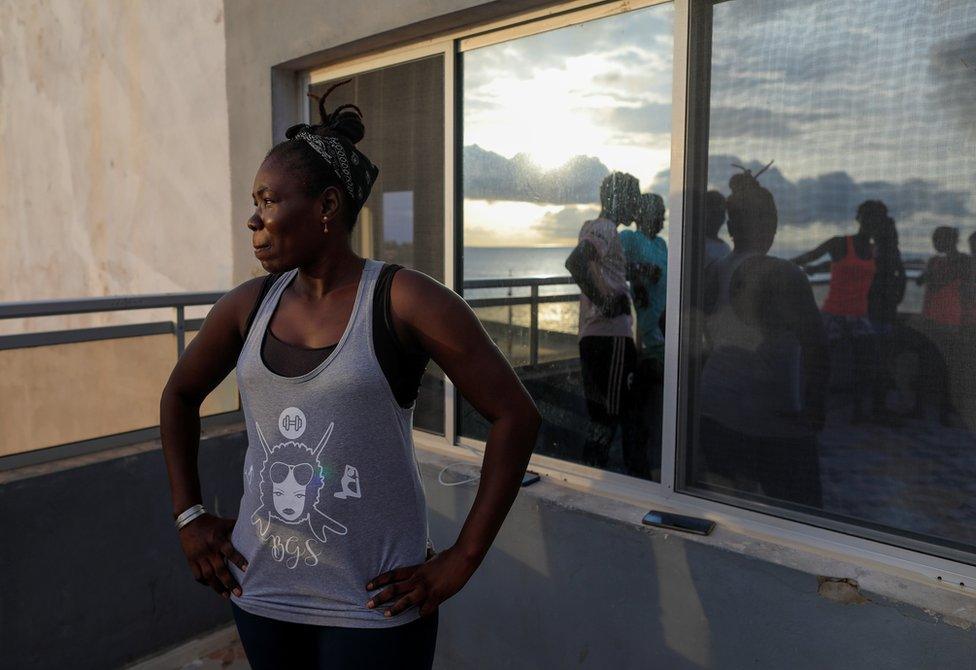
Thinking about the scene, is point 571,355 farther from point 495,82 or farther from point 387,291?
point 387,291

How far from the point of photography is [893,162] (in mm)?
2193

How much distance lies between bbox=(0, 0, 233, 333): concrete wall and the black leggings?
341 cm

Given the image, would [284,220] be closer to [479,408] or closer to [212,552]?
[479,408]

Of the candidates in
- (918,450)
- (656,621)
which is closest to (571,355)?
(656,621)

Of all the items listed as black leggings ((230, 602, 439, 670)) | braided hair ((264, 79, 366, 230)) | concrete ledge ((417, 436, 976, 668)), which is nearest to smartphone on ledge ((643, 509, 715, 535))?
concrete ledge ((417, 436, 976, 668))

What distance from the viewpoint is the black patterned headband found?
158cm

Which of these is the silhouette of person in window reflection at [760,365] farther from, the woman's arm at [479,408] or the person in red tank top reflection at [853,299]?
the woman's arm at [479,408]

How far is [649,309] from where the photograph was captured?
2852 mm

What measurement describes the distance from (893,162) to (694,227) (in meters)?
0.65

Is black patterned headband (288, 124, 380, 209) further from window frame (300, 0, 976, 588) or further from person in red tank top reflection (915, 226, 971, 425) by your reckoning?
person in red tank top reflection (915, 226, 971, 425)

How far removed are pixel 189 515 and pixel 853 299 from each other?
190cm

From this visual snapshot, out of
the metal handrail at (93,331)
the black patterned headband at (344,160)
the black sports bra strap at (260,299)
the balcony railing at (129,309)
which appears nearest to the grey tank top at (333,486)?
the black sports bra strap at (260,299)

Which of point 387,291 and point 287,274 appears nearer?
point 387,291

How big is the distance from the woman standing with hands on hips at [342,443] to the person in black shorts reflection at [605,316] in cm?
149
